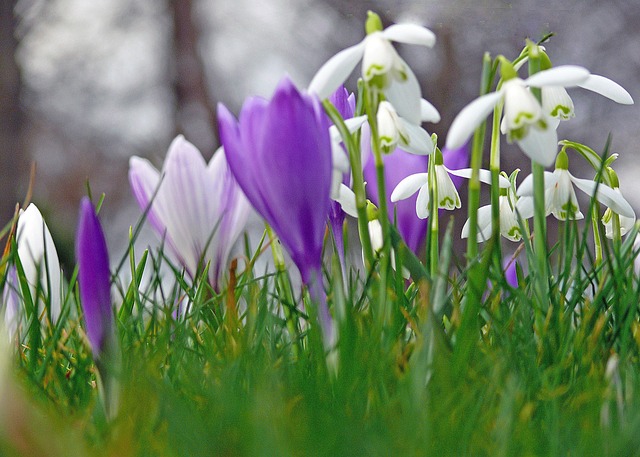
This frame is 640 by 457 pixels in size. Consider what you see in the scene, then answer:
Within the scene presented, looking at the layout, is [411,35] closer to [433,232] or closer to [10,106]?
[433,232]

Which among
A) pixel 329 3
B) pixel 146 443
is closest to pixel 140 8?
pixel 329 3

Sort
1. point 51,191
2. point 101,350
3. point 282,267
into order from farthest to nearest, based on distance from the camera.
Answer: point 51,191
point 282,267
point 101,350

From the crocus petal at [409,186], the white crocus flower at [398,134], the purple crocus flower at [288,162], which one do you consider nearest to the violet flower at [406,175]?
the crocus petal at [409,186]

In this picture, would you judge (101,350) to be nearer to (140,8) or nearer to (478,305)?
(478,305)

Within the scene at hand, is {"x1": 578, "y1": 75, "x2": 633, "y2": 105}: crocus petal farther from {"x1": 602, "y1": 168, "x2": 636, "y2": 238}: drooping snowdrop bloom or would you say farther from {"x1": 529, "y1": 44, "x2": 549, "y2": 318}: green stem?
{"x1": 602, "y1": 168, "x2": 636, "y2": 238}: drooping snowdrop bloom

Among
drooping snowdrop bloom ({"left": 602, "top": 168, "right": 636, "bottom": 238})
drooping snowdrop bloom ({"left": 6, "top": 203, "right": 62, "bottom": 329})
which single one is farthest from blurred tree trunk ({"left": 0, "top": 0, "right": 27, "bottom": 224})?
drooping snowdrop bloom ({"left": 602, "top": 168, "right": 636, "bottom": 238})

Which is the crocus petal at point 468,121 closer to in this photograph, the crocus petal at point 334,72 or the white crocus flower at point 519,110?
the white crocus flower at point 519,110
